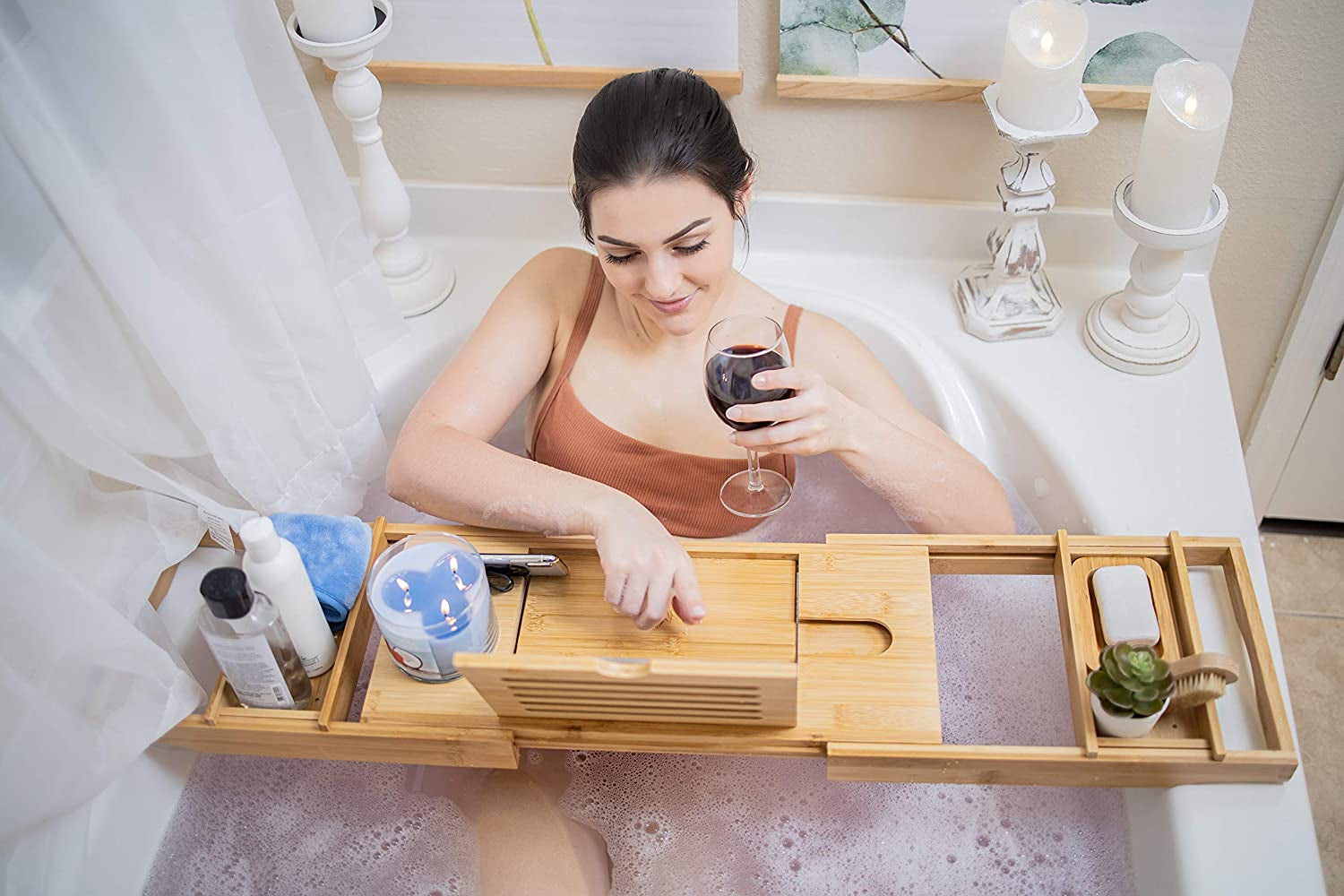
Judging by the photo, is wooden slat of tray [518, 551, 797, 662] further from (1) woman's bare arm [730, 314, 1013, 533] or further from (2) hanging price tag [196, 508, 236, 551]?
(2) hanging price tag [196, 508, 236, 551]

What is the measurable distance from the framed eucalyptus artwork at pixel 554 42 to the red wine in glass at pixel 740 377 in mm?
602

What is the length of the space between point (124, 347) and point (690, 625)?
64cm

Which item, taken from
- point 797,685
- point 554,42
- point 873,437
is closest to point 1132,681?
point 797,685

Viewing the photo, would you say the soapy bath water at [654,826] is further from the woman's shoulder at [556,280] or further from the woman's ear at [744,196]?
the woman's ear at [744,196]

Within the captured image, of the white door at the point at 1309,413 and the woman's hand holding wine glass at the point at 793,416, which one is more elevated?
the white door at the point at 1309,413

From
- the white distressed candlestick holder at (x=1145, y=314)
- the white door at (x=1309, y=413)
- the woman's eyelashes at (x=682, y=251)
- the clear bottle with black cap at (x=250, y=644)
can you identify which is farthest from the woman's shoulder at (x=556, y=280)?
the white door at (x=1309, y=413)

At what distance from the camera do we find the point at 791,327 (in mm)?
1494

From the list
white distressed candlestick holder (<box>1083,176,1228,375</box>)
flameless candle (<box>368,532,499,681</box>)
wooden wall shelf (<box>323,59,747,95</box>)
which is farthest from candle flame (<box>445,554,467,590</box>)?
white distressed candlestick holder (<box>1083,176,1228,375</box>)

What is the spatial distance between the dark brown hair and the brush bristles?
0.71 metres

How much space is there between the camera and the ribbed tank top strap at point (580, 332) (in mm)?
1513

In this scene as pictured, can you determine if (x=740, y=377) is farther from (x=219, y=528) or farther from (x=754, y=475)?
(x=219, y=528)

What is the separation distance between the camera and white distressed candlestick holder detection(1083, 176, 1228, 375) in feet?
4.87

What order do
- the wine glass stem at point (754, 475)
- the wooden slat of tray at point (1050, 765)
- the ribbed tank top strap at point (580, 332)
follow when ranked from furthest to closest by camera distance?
1. the ribbed tank top strap at point (580, 332)
2. the wine glass stem at point (754, 475)
3. the wooden slat of tray at point (1050, 765)

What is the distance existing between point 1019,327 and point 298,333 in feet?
3.21
